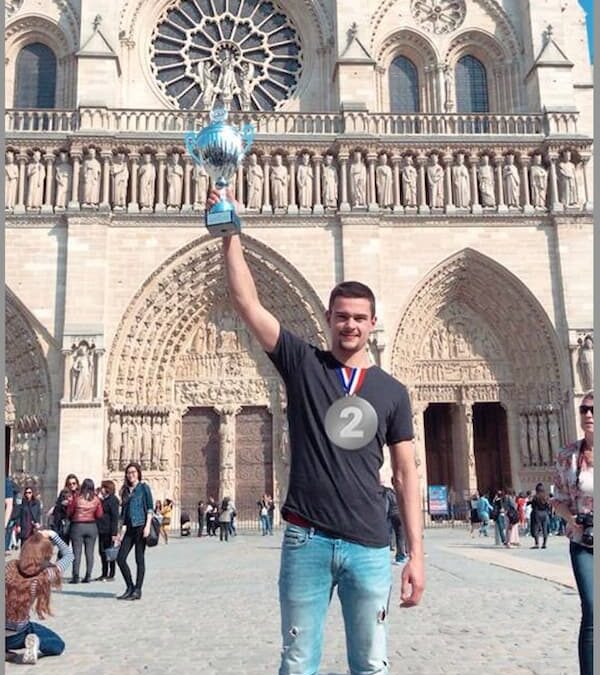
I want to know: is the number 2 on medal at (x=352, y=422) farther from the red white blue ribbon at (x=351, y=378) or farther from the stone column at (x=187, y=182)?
the stone column at (x=187, y=182)

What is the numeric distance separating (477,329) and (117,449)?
9761mm

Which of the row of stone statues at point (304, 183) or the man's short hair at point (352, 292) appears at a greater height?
the row of stone statues at point (304, 183)

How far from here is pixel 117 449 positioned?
17188mm

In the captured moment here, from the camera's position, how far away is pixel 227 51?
69.7 ft

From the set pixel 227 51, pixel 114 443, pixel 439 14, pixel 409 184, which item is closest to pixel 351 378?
pixel 114 443

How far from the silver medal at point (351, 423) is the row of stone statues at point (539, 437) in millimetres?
16947

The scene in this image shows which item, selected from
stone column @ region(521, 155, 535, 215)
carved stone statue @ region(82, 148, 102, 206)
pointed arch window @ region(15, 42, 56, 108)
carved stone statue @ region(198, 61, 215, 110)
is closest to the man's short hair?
carved stone statue @ region(82, 148, 102, 206)

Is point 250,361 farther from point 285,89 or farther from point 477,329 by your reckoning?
point 285,89

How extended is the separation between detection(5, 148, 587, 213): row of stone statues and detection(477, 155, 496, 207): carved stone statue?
0.03 meters

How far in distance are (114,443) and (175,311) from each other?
365 centimetres

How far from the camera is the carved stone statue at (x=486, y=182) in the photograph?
750 inches

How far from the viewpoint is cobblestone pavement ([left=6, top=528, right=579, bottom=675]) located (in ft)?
14.4

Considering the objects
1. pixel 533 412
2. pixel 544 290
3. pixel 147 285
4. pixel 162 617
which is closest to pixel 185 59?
pixel 147 285

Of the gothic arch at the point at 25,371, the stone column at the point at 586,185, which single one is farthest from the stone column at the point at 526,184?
the gothic arch at the point at 25,371
